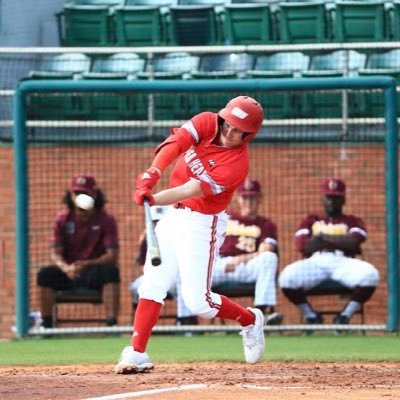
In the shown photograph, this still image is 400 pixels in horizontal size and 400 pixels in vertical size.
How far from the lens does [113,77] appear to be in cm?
1198

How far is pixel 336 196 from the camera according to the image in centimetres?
1006

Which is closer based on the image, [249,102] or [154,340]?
[249,102]

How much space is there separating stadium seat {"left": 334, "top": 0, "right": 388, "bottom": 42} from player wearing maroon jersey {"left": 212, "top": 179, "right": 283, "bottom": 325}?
344 centimetres

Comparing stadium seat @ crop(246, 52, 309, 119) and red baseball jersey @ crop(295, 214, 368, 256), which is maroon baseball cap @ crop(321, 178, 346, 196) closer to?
red baseball jersey @ crop(295, 214, 368, 256)

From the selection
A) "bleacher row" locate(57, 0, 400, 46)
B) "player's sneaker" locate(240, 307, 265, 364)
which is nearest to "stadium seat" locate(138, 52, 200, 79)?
"bleacher row" locate(57, 0, 400, 46)

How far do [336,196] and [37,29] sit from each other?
16.0 ft

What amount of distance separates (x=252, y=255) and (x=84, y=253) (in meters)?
1.41

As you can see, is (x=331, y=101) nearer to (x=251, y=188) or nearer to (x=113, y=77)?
(x=251, y=188)

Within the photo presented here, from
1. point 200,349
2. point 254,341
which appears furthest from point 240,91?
point 254,341

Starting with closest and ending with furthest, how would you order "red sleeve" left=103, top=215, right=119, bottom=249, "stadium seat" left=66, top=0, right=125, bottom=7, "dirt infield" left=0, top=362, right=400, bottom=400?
1. "dirt infield" left=0, top=362, right=400, bottom=400
2. "red sleeve" left=103, top=215, right=119, bottom=249
3. "stadium seat" left=66, top=0, right=125, bottom=7

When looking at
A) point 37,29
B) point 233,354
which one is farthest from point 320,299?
point 37,29

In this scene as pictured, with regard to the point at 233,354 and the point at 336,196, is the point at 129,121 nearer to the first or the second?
the point at 336,196

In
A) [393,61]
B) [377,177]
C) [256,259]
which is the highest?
[393,61]

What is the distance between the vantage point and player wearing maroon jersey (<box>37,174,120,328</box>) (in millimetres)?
10008
